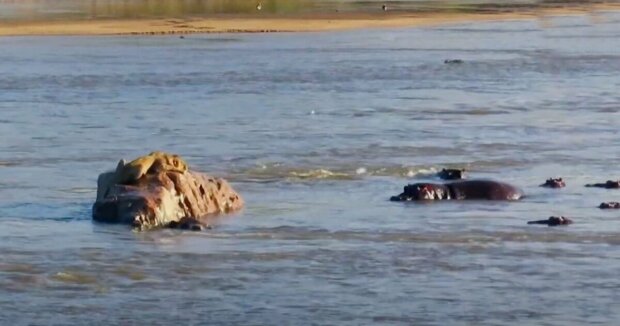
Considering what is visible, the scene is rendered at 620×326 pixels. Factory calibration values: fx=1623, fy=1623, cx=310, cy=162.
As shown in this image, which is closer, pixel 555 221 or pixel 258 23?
pixel 555 221

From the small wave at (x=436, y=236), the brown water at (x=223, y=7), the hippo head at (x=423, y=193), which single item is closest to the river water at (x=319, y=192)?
the small wave at (x=436, y=236)

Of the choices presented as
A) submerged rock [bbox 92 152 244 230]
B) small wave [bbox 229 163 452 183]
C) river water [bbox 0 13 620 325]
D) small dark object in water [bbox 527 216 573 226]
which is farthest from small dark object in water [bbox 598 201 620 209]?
submerged rock [bbox 92 152 244 230]

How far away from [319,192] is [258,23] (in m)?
42.6

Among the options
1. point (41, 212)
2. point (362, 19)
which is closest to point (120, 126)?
point (41, 212)

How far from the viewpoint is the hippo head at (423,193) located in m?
17.2

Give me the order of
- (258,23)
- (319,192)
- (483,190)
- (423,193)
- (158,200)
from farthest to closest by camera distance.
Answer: (258,23)
(319,192)
(483,190)
(423,193)
(158,200)

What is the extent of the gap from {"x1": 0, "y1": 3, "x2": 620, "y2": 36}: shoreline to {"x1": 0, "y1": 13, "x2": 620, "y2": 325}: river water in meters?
14.6

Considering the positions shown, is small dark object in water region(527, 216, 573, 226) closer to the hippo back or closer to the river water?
the river water

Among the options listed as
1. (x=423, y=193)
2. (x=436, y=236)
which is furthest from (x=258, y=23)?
(x=436, y=236)

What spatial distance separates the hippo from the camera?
1719 cm

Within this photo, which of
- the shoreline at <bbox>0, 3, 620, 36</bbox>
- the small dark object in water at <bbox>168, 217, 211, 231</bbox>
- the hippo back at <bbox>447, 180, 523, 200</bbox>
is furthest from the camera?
the shoreline at <bbox>0, 3, 620, 36</bbox>

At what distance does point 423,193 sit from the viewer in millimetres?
17188

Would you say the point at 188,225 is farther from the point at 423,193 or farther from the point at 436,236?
the point at 423,193

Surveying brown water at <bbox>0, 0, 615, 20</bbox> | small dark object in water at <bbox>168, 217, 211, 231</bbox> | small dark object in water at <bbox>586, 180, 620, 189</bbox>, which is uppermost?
small dark object in water at <bbox>586, 180, 620, 189</bbox>
